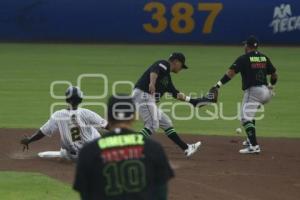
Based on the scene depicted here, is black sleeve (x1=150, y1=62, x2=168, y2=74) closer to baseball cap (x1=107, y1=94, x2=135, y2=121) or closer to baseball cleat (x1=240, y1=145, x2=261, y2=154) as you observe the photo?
baseball cleat (x1=240, y1=145, x2=261, y2=154)

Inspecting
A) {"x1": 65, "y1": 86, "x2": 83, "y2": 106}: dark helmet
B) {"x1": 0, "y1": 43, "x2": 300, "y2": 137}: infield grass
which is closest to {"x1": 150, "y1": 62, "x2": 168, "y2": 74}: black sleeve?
{"x1": 65, "y1": 86, "x2": 83, "y2": 106}: dark helmet

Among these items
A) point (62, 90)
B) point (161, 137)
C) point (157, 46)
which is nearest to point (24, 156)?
point (161, 137)

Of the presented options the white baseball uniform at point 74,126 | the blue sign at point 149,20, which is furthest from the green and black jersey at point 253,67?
the blue sign at point 149,20

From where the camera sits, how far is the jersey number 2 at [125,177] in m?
5.90

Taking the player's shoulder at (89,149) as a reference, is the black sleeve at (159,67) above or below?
above

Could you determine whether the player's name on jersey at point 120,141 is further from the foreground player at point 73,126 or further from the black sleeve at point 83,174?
the foreground player at point 73,126

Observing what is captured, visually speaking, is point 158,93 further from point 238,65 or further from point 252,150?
point 252,150

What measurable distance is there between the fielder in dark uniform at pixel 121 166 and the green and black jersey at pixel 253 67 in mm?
8006

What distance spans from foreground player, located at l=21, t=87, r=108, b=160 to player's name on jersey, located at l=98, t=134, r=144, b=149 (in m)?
5.84

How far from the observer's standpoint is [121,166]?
233 inches

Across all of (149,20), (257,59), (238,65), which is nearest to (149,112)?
(238,65)

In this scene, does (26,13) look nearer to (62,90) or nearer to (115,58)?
(115,58)

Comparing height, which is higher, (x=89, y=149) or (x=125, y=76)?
(x=125, y=76)

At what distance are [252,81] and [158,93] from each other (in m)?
1.75
